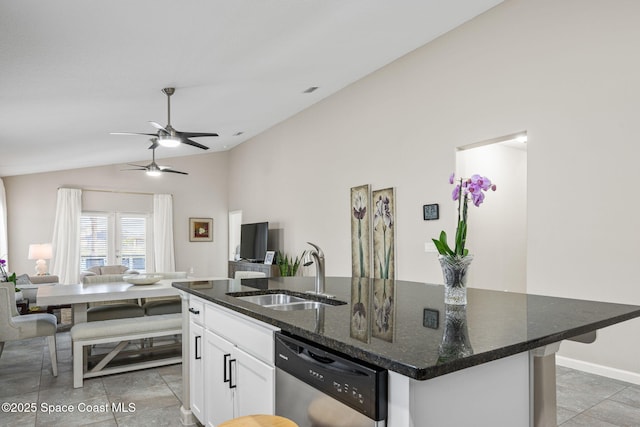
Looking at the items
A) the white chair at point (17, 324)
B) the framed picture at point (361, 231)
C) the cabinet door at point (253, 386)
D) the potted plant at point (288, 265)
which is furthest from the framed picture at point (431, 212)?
the white chair at point (17, 324)

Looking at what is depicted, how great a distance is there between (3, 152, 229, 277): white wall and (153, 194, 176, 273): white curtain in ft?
0.67

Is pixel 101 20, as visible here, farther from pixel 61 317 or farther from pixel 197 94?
pixel 61 317

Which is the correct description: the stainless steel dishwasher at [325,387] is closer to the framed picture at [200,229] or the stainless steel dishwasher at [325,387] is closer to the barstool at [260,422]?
the barstool at [260,422]

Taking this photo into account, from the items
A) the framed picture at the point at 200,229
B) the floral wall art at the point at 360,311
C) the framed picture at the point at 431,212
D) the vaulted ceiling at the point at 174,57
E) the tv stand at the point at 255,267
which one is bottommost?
the tv stand at the point at 255,267

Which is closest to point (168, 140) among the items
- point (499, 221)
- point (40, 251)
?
point (499, 221)

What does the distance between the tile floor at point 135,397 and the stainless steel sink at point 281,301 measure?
101 cm

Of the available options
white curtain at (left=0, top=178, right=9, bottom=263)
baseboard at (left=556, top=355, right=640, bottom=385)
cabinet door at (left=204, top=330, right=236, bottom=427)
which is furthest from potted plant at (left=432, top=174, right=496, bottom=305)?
white curtain at (left=0, top=178, right=9, bottom=263)

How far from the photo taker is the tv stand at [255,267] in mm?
7466

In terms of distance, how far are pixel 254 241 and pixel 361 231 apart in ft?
10.3

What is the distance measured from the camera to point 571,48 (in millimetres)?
3559

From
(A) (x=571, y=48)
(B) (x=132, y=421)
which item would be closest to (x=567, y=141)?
(A) (x=571, y=48)

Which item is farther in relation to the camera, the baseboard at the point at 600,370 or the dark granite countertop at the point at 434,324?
the baseboard at the point at 600,370

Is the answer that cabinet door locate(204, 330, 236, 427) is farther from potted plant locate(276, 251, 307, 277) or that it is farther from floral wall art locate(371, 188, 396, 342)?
potted plant locate(276, 251, 307, 277)

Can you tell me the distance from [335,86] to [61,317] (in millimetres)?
5025
